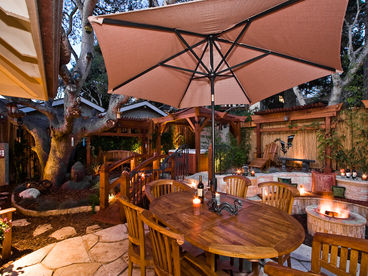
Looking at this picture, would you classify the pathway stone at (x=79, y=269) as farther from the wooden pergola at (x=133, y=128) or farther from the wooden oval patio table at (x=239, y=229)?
the wooden pergola at (x=133, y=128)

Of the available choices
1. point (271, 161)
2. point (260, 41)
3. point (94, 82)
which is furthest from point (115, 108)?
point (94, 82)

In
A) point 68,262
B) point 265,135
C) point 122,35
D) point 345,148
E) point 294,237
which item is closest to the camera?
point 294,237

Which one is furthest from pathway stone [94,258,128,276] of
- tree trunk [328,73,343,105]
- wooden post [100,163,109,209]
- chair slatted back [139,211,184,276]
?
tree trunk [328,73,343,105]

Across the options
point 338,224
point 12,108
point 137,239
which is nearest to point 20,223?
point 12,108

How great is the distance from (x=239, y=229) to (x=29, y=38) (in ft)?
8.08

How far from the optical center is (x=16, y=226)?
3711 millimetres

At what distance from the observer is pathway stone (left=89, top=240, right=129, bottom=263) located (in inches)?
97.4

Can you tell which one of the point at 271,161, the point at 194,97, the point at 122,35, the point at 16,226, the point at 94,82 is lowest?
the point at 16,226

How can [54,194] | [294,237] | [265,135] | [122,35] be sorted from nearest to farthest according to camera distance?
1. [294,237]
2. [122,35]
3. [54,194]
4. [265,135]

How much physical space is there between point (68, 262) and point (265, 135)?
26.2 feet

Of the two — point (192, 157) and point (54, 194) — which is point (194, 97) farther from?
point (54, 194)

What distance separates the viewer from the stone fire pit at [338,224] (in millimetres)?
3410


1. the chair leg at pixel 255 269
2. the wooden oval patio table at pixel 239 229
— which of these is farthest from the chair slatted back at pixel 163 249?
the chair leg at pixel 255 269

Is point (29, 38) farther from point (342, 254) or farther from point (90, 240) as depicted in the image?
point (342, 254)
